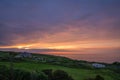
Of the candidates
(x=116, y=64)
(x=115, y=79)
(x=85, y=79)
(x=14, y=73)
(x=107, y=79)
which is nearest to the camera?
(x=14, y=73)

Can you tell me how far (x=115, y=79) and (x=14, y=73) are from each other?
28.0m

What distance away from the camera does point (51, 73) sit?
4141cm

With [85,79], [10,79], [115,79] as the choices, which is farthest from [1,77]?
[115,79]

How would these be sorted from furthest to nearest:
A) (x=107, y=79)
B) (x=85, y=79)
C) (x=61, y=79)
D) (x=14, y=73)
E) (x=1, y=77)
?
(x=107, y=79), (x=85, y=79), (x=61, y=79), (x=14, y=73), (x=1, y=77)

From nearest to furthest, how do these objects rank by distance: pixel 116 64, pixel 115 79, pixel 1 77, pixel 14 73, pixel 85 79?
pixel 1 77, pixel 14 73, pixel 85 79, pixel 115 79, pixel 116 64

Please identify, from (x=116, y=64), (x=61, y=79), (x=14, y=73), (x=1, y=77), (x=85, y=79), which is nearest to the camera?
(x=1, y=77)

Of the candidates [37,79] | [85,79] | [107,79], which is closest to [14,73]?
[37,79]

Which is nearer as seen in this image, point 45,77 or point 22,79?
point 22,79

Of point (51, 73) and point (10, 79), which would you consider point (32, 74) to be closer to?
point (10, 79)

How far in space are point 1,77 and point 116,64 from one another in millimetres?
62547

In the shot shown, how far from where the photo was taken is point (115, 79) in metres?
54.2

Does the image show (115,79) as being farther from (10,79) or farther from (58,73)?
(10,79)

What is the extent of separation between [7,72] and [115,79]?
94.9 feet

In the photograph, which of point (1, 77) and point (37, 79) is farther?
point (37, 79)
